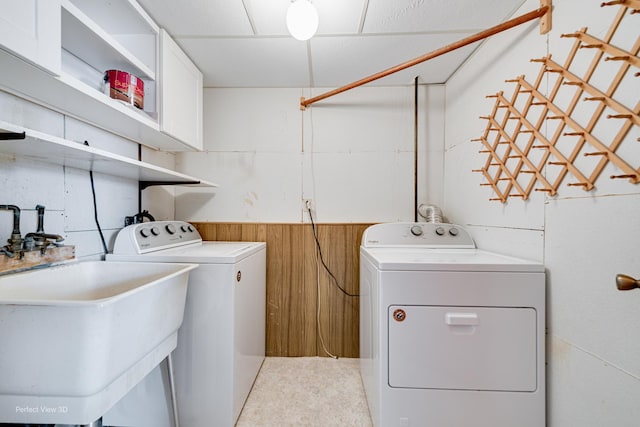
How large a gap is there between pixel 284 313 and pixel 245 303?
65cm

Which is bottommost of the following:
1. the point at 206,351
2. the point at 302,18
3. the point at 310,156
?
the point at 206,351

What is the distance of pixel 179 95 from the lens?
62.1 inches

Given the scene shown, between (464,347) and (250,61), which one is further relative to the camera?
(250,61)

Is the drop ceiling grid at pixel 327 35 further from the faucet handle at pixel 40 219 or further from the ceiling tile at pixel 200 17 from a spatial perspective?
the faucet handle at pixel 40 219

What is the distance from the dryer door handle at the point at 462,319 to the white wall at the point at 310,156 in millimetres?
1087

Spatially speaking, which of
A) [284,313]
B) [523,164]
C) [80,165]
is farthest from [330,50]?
[284,313]

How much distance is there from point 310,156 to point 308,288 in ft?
3.65

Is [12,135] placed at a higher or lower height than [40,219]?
higher

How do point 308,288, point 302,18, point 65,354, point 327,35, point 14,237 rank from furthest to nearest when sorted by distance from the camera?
point 308,288, point 327,35, point 302,18, point 14,237, point 65,354

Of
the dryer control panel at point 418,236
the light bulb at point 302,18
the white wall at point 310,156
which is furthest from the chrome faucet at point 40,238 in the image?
the dryer control panel at point 418,236

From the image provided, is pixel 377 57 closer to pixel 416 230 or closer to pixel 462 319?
pixel 416 230

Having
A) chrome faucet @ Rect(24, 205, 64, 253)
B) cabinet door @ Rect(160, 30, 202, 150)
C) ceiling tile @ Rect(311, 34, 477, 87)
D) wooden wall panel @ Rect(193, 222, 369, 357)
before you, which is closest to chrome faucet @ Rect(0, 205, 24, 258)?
chrome faucet @ Rect(24, 205, 64, 253)

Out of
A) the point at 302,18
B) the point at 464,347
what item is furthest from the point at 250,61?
the point at 464,347

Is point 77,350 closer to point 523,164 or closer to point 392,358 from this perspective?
point 392,358
